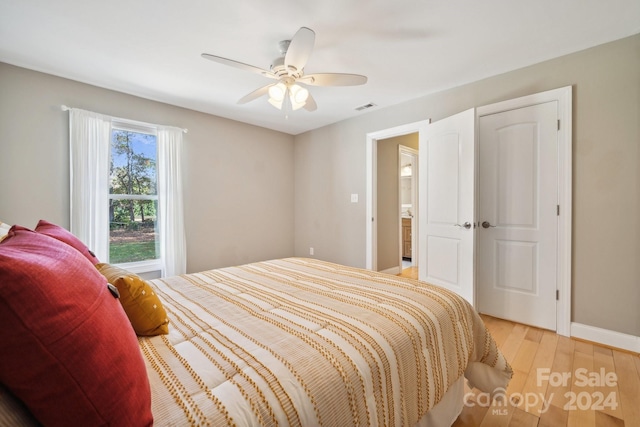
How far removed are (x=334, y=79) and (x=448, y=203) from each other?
69.1 inches

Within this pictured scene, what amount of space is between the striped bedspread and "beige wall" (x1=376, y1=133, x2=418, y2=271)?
248cm

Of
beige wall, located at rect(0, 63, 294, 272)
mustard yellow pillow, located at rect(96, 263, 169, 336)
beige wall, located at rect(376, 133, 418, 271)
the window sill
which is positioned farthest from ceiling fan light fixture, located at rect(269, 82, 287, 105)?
the window sill

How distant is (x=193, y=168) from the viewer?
11.6 ft

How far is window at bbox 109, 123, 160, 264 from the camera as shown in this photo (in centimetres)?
303

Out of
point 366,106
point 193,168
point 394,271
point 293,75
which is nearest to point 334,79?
point 293,75

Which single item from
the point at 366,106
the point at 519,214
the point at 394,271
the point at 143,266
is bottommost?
the point at 394,271

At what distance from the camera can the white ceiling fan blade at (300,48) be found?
1612 mm

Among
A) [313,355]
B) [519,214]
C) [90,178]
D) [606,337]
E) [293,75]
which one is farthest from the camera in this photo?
[90,178]

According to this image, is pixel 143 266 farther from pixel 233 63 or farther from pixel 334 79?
pixel 334 79

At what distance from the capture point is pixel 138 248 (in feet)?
10.5

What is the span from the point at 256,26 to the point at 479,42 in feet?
5.76

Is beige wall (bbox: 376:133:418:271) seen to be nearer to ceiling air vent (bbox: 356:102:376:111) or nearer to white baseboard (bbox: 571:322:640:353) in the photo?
ceiling air vent (bbox: 356:102:376:111)

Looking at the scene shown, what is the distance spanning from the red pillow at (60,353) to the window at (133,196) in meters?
2.88

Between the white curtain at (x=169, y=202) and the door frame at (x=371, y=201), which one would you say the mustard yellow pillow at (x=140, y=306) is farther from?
the door frame at (x=371, y=201)
